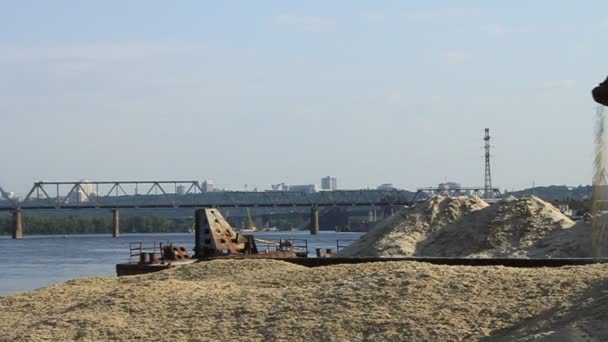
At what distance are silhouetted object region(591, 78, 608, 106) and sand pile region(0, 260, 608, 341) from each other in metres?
2.46

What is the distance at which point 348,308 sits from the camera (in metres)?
15.5

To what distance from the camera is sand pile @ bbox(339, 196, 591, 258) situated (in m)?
31.0

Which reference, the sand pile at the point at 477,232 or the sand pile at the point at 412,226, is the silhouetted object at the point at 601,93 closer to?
the sand pile at the point at 477,232

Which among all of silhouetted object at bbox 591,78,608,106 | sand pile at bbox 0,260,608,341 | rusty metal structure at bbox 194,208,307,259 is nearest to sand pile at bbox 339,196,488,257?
rusty metal structure at bbox 194,208,307,259

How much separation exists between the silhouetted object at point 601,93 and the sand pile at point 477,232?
58.0 ft

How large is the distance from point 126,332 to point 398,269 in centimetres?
436

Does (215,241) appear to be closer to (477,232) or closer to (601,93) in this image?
(477,232)

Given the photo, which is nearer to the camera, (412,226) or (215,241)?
(412,226)

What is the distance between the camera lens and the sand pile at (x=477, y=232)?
31047mm

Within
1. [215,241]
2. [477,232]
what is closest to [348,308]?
[477,232]

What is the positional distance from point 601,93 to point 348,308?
505 centimetres

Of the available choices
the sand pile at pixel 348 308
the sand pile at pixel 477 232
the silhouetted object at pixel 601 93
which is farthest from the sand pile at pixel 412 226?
the silhouetted object at pixel 601 93

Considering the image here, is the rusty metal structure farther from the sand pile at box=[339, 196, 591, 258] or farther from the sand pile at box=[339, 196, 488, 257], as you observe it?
the sand pile at box=[339, 196, 591, 258]

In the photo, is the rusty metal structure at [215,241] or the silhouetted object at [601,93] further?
the rusty metal structure at [215,241]
